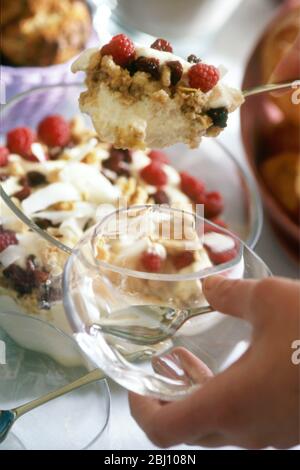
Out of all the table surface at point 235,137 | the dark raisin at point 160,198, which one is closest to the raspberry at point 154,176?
the dark raisin at point 160,198

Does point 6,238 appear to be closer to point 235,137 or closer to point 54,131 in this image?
point 54,131

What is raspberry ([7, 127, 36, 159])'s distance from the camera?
0.82 meters

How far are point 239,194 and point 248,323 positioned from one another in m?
0.41

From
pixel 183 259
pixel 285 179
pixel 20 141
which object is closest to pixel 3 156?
pixel 20 141

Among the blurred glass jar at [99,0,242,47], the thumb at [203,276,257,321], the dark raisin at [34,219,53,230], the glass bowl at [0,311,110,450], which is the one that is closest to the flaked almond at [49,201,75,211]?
the dark raisin at [34,219,53,230]

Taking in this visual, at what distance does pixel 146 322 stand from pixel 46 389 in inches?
5.8

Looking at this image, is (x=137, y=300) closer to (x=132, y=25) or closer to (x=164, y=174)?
(x=164, y=174)

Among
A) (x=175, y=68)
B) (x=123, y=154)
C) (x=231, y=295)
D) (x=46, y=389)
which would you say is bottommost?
(x=46, y=389)

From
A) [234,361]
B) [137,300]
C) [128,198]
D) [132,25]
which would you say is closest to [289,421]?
[234,361]

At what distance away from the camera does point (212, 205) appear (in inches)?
34.4

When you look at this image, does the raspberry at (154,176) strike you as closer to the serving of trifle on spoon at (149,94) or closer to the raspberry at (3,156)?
the raspberry at (3,156)

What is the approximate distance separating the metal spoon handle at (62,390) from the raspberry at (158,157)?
1.04 ft

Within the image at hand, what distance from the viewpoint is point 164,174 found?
0.84 metres

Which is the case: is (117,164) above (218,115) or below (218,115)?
below
